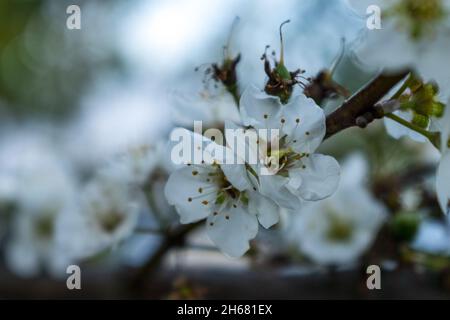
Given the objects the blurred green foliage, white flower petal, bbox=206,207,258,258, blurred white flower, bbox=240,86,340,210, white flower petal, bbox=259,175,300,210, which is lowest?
white flower petal, bbox=206,207,258,258

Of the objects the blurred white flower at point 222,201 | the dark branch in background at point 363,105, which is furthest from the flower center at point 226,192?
the dark branch in background at point 363,105

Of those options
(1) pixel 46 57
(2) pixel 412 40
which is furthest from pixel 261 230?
(1) pixel 46 57

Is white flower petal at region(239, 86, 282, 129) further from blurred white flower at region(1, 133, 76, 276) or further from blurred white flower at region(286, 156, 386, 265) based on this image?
blurred white flower at region(1, 133, 76, 276)

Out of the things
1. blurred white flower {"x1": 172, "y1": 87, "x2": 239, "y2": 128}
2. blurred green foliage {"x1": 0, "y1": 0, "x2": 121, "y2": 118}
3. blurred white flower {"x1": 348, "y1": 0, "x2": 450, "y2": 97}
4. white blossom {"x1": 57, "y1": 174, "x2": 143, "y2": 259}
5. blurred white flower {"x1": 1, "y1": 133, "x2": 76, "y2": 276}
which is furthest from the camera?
blurred green foliage {"x1": 0, "y1": 0, "x2": 121, "y2": 118}

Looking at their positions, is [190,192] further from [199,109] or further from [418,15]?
[418,15]

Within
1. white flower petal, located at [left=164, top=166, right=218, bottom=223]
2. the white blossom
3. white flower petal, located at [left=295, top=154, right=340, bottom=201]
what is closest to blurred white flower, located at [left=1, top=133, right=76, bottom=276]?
the white blossom

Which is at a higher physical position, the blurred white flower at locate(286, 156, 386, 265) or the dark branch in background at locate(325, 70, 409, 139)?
the dark branch in background at locate(325, 70, 409, 139)

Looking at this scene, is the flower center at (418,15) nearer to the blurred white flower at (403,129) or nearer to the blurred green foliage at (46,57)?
the blurred white flower at (403,129)
